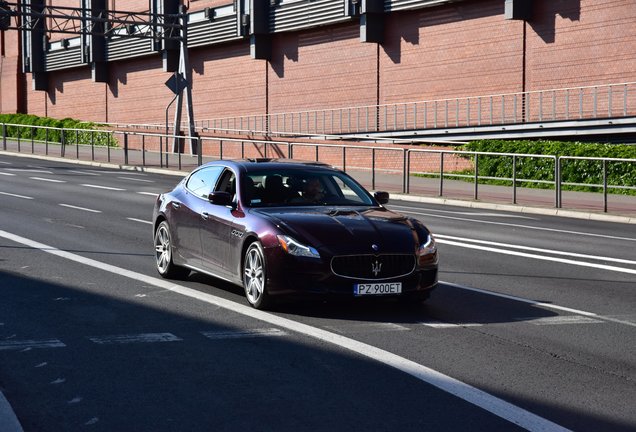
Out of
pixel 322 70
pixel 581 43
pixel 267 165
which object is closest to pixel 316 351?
pixel 267 165

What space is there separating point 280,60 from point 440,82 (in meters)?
11.2

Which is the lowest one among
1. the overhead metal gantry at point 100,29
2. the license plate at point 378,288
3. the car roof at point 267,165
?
the license plate at point 378,288

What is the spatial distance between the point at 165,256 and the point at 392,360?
5.20 m

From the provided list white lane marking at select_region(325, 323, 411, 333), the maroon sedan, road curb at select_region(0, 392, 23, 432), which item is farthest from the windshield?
road curb at select_region(0, 392, 23, 432)

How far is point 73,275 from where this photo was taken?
13352 mm

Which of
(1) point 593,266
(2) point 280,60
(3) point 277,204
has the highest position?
(2) point 280,60

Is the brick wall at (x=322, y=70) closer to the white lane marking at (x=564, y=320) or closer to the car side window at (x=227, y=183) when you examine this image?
the car side window at (x=227, y=183)

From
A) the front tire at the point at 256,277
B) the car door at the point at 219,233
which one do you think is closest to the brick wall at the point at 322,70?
the car door at the point at 219,233

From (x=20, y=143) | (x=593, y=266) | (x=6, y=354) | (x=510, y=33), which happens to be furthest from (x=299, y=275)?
(x=20, y=143)

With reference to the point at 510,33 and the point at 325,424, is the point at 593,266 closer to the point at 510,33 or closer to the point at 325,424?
the point at 325,424

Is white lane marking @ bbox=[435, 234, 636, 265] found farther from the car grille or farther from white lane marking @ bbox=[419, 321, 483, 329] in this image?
white lane marking @ bbox=[419, 321, 483, 329]

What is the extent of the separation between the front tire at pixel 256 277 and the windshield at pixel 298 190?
2.56ft

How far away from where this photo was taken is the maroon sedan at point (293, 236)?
1048 centimetres

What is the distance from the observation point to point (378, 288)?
10539mm
